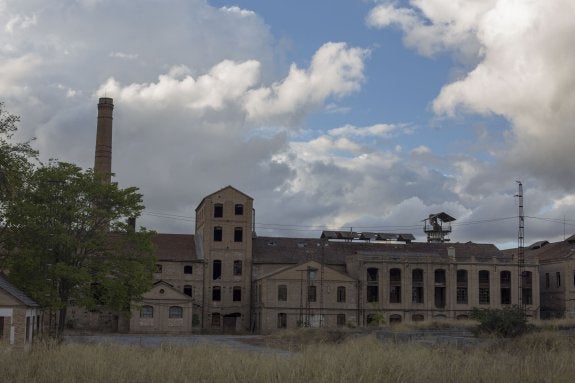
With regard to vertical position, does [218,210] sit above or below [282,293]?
above

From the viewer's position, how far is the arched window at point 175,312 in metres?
57.6

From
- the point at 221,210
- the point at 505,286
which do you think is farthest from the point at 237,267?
the point at 505,286

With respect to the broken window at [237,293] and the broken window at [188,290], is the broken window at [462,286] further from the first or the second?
the broken window at [188,290]

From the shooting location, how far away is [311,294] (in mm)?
60969

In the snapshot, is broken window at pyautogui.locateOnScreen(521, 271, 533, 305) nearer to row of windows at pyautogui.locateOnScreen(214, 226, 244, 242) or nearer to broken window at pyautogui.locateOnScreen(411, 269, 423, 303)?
broken window at pyautogui.locateOnScreen(411, 269, 423, 303)

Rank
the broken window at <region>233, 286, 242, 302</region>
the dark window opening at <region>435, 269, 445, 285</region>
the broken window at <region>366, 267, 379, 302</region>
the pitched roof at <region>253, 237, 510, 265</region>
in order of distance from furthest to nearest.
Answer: the pitched roof at <region>253, 237, 510, 265</region> < the dark window opening at <region>435, 269, 445, 285</region> < the broken window at <region>233, 286, 242, 302</region> < the broken window at <region>366, 267, 379, 302</region>

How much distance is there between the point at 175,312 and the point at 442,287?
24174 mm

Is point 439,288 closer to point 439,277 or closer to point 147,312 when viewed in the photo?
point 439,277

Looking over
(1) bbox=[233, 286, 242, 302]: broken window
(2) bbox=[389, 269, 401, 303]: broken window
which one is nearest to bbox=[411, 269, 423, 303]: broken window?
(2) bbox=[389, 269, 401, 303]: broken window

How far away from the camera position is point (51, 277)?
35.8m

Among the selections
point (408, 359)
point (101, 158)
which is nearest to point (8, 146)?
point (408, 359)

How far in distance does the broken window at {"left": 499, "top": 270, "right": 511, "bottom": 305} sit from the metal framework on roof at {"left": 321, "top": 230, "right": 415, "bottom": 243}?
10.2 meters

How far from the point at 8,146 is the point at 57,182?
7.96m

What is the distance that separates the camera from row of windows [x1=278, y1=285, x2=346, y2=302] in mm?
60406
